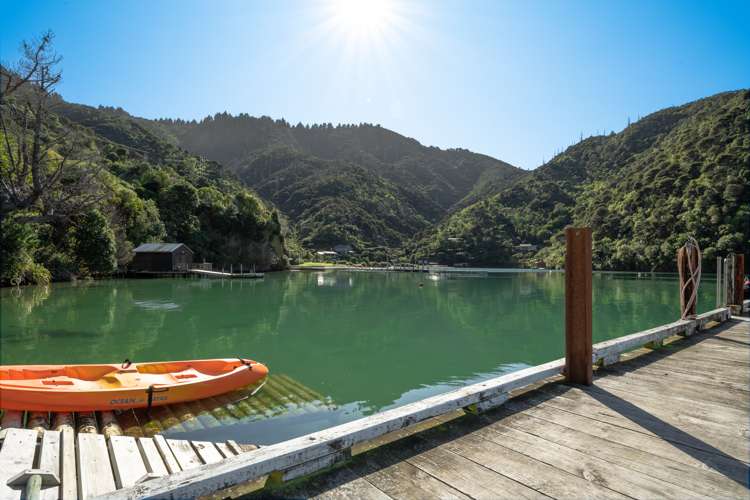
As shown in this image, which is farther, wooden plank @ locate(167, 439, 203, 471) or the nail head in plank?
wooden plank @ locate(167, 439, 203, 471)

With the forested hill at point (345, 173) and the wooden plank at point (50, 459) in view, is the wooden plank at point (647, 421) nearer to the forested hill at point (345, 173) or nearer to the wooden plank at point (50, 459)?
the wooden plank at point (50, 459)

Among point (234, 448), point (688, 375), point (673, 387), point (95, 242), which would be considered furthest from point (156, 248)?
point (673, 387)

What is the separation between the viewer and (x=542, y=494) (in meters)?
2.09

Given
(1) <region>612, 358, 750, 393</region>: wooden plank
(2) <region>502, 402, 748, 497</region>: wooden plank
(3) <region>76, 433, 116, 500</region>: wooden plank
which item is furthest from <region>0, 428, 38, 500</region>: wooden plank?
(1) <region>612, 358, 750, 393</region>: wooden plank

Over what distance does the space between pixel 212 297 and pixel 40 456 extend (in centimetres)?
2687

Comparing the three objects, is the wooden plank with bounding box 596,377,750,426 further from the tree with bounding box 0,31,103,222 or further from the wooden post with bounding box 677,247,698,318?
the tree with bounding box 0,31,103,222

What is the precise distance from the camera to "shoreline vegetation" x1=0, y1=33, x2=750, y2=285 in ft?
56.4

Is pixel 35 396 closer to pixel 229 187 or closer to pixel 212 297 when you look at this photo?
pixel 212 297

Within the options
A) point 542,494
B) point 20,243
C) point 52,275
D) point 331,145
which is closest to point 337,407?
point 542,494

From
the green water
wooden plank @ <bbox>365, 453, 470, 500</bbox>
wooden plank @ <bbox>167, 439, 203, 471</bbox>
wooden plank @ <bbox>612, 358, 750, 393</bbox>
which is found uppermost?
wooden plank @ <bbox>365, 453, 470, 500</bbox>

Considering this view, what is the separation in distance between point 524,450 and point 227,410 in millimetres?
5960

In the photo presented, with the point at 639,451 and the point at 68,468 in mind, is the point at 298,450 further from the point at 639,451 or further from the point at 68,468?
the point at 68,468

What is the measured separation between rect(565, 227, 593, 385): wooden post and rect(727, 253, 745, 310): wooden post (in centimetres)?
763

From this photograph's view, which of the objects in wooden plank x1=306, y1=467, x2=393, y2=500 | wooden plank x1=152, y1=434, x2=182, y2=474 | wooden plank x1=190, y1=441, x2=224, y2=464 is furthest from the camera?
wooden plank x1=190, y1=441, x2=224, y2=464
